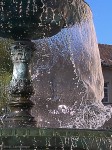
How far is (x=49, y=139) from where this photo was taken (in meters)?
5.91

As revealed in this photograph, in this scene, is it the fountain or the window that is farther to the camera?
the window

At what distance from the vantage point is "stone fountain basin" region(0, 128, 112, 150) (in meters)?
5.85

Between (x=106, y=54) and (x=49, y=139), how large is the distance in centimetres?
3254

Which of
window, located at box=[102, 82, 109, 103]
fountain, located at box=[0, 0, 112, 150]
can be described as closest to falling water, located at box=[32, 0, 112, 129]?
fountain, located at box=[0, 0, 112, 150]

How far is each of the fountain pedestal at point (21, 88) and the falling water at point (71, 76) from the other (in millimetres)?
984

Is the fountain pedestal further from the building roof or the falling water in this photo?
the building roof

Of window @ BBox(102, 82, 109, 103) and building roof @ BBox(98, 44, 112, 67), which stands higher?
building roof @ BBox(98, 44, 112, 67)

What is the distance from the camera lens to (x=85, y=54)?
1052 centimetres

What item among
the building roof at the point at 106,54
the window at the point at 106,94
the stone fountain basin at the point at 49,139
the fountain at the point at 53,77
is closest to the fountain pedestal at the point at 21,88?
the fountain at the point at 53,77

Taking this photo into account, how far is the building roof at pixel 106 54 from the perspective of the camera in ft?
117

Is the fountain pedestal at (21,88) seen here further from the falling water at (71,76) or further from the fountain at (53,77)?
the falling water at (71,76)

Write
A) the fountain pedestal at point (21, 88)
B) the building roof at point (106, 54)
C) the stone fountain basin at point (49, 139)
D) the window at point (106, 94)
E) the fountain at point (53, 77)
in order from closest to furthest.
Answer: the stone fountain basin at point (49, 139) → the fountain at point (53, 77) → the fountain pedestal at point (21, 88) → the window at point (106, 94) → the building roof at point (106, 54)

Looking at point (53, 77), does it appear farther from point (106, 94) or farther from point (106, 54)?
point (106, 54)

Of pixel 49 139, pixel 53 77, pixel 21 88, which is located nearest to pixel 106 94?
pixel 53 77
